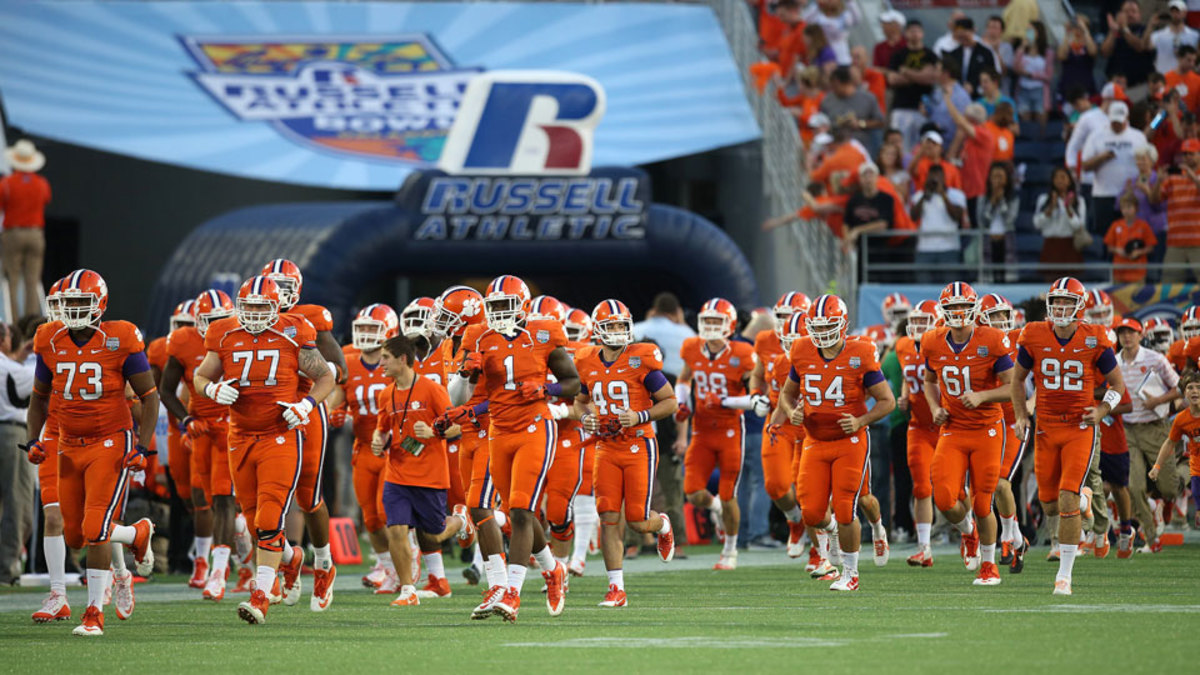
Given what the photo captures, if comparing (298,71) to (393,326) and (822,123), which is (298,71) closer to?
(822,123)

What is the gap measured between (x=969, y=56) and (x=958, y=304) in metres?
10.1

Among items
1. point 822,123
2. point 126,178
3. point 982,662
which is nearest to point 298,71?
point 126,178

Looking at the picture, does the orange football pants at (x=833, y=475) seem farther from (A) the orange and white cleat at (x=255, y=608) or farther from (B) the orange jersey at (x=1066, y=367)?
(A) the orange and white cleat at (x=255, y=608)

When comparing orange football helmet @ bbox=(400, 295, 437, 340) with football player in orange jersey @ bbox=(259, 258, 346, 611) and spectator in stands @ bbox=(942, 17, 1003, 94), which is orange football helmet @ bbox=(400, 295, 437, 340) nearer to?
football player in orange jersey @ bbox=(259, 258, 346, 611)

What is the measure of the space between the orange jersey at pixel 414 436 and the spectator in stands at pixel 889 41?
1216cm

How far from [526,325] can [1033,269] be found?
1111 centimetres

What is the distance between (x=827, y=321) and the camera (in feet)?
42.7

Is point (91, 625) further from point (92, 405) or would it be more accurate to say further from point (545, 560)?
point (545, 560)

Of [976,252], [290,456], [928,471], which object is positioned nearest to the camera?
[290,456]

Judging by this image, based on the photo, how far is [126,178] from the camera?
27.3 meters

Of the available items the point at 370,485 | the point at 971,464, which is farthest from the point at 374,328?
the point at 971,464

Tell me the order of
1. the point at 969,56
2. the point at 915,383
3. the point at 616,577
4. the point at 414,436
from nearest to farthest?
the point at 616,577, the point at 414,436, the point at 915,383, the point at 969,56

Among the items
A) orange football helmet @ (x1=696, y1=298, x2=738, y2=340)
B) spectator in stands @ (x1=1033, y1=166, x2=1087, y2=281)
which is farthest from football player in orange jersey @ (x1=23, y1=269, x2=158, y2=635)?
spectator in stands @ (x1=1033, y1=166, x2=1087, y2=281)

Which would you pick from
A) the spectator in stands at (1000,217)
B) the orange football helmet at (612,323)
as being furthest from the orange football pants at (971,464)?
Result: the spectator in stands at (1000,217)
